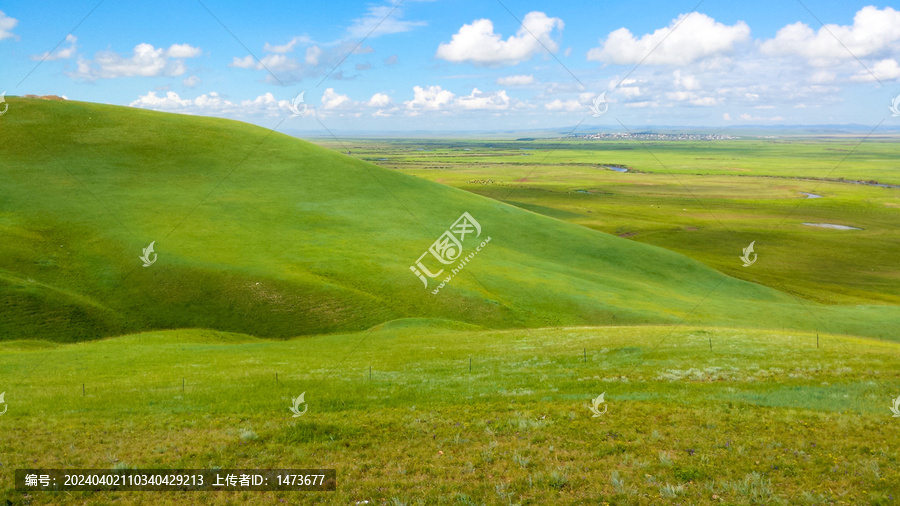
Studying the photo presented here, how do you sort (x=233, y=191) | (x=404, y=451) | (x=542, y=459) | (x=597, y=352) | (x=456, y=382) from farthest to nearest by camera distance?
(x=233, y=191) → (x=597, y=352) → (x=456, y=382) → (x=404, y=451) → (x=542, y=459)

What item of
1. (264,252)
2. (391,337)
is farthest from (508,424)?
(264,252)

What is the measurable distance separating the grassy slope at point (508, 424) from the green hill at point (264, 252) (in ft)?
69.2

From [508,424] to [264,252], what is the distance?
181 feet

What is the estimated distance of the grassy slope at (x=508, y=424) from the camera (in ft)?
42.1

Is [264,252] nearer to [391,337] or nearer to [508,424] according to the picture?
[391,337]

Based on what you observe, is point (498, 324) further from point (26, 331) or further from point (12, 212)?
point (12, 212)

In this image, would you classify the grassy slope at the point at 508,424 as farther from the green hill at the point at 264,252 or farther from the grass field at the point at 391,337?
the green hill at the point at 264,252

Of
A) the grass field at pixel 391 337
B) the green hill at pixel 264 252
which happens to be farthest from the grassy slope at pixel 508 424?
the green hill at pixel 264 252

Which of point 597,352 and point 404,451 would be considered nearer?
point 404,451

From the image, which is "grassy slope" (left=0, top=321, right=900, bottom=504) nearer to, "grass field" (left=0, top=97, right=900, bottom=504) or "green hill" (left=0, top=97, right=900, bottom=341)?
"grass field" (left=0, top=97, right=900, bottom=504)

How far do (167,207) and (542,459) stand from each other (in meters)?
77.2

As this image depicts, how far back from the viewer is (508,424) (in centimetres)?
1739

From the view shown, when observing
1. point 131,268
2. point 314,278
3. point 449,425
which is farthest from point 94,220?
point 449,425

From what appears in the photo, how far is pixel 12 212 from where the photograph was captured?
64.7 meters
